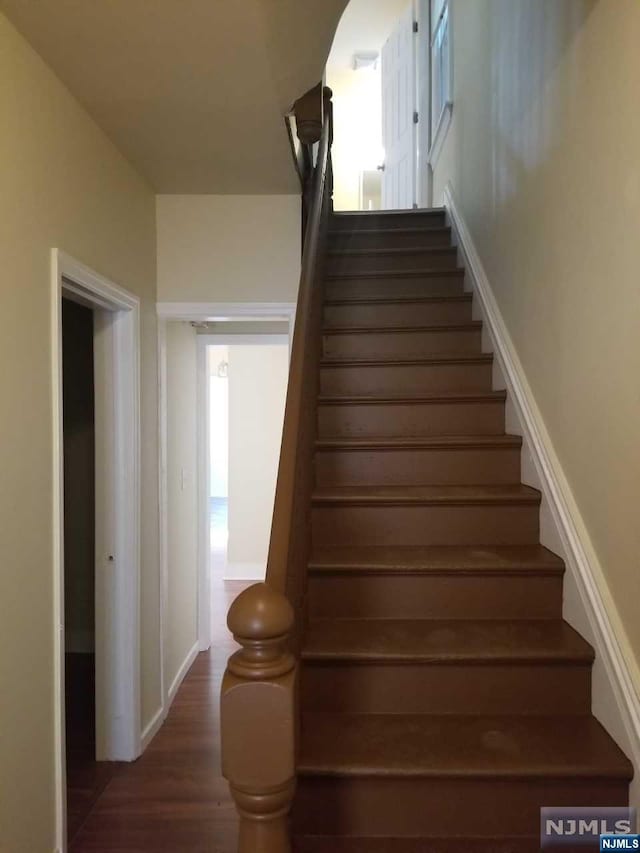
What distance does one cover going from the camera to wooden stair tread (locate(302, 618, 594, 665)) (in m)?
1.70

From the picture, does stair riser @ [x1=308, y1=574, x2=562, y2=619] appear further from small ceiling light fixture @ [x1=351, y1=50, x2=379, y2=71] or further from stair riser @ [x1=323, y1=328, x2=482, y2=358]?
small ceiling light fixture @ [x1=351, y1=50, x2=379, y2=71]

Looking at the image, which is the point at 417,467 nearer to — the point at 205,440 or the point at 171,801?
the point at 171,801

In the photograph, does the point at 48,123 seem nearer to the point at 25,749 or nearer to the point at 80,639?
the point at 25,749

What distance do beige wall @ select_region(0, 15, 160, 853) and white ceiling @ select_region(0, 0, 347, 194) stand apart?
0.39 feet

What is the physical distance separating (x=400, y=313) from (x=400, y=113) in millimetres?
3325

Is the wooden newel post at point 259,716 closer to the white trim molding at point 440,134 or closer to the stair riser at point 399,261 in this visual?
the stair riser at point 399,261

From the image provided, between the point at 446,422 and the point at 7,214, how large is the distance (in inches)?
71.5

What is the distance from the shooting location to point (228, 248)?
9.55ft

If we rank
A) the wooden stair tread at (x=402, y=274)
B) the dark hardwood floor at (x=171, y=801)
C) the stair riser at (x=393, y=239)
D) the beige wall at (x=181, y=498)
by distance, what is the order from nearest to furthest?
the dark hardwood floor at (x=171, y=801)
the beige wall at (x=181, y=498)
the wooden stair tread at (x=402, y=274)
the stair riser at (x=393, y=239)

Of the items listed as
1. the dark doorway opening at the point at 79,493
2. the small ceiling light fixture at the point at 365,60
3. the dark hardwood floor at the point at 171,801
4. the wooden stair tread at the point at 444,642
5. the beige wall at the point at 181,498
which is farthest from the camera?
the small ceiling light fixture at the point at 365,60

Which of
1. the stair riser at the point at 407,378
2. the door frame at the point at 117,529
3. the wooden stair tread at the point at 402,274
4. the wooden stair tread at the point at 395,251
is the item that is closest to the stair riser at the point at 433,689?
the door frame at the point at 117,529

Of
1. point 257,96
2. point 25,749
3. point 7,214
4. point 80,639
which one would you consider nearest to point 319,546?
point 25,749

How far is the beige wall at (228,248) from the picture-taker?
291 cm

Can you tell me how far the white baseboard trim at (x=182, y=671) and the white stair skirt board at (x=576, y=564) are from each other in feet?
7.20
